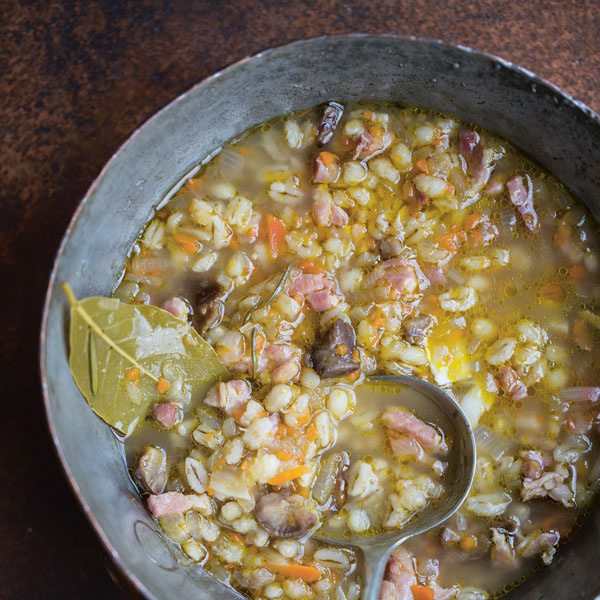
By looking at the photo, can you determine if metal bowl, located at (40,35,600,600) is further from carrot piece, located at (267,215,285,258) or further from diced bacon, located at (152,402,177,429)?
carrot piece, located at (267,215,285,258)

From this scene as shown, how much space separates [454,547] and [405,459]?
322mm

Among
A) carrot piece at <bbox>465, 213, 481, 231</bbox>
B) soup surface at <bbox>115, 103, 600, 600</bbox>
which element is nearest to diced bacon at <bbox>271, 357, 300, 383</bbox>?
soup surface at <bbox>115, 103, 600, 600</bbox>

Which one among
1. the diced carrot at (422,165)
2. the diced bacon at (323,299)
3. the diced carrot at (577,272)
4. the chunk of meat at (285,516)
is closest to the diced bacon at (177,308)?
the diced bacon at (323,299)

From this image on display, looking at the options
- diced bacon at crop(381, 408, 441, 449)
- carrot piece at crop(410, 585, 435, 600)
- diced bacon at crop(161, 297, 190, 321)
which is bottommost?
carrot piece at crop(410, 585, 435, 600)

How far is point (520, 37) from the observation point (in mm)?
2346

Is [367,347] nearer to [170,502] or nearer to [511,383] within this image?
[511,383]

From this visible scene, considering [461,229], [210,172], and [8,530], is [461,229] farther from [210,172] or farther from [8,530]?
[8,530]

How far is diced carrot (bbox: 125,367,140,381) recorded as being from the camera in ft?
6.93

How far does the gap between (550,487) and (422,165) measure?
1111 millimetres

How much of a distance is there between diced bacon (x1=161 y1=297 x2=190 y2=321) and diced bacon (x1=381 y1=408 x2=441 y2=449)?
0.71 metres

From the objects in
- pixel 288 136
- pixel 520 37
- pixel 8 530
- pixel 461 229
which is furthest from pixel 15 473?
pixel 520 37

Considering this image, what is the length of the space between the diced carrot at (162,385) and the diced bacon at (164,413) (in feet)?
0.15

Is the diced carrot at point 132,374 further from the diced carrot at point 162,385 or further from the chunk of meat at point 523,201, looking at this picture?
the chunk of meat at point 523,201

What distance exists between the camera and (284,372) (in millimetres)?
2156
